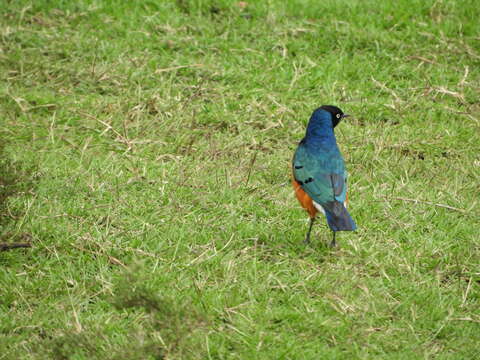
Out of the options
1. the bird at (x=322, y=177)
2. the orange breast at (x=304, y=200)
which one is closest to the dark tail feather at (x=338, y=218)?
the bird at (x=322, y=177)

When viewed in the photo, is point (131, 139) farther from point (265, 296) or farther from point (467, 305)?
point (467, 305)

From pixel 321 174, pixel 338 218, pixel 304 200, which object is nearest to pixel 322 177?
pixel 321 174

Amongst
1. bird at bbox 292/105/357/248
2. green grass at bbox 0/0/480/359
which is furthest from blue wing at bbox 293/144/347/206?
green grass at bbox 0/0/480/359

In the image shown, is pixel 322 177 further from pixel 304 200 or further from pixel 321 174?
pixel 304 200

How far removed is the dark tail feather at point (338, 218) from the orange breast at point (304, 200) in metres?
0.19

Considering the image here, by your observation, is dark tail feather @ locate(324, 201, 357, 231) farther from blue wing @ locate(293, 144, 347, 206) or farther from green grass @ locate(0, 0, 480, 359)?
green grass @ locate(0, 0, 480, 359)

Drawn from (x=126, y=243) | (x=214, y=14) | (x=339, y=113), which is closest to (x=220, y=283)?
(x=126, y=243)

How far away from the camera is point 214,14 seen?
9.21m

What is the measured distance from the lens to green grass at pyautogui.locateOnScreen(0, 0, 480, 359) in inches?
176

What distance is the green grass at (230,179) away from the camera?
448 centimetres

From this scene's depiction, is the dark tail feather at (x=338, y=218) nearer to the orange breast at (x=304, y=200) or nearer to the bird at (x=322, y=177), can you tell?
the bird at (x=322, y=177)

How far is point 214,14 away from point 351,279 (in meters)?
5.07

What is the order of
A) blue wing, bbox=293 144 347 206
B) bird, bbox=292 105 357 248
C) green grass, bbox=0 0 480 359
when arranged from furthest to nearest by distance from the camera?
blue wing, bbox=293 144 347 206
bird, bbox=292 105 357 248
green grass, bbox=0 0 480 359

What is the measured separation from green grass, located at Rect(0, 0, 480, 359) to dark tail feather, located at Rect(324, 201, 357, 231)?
10.3 inches
